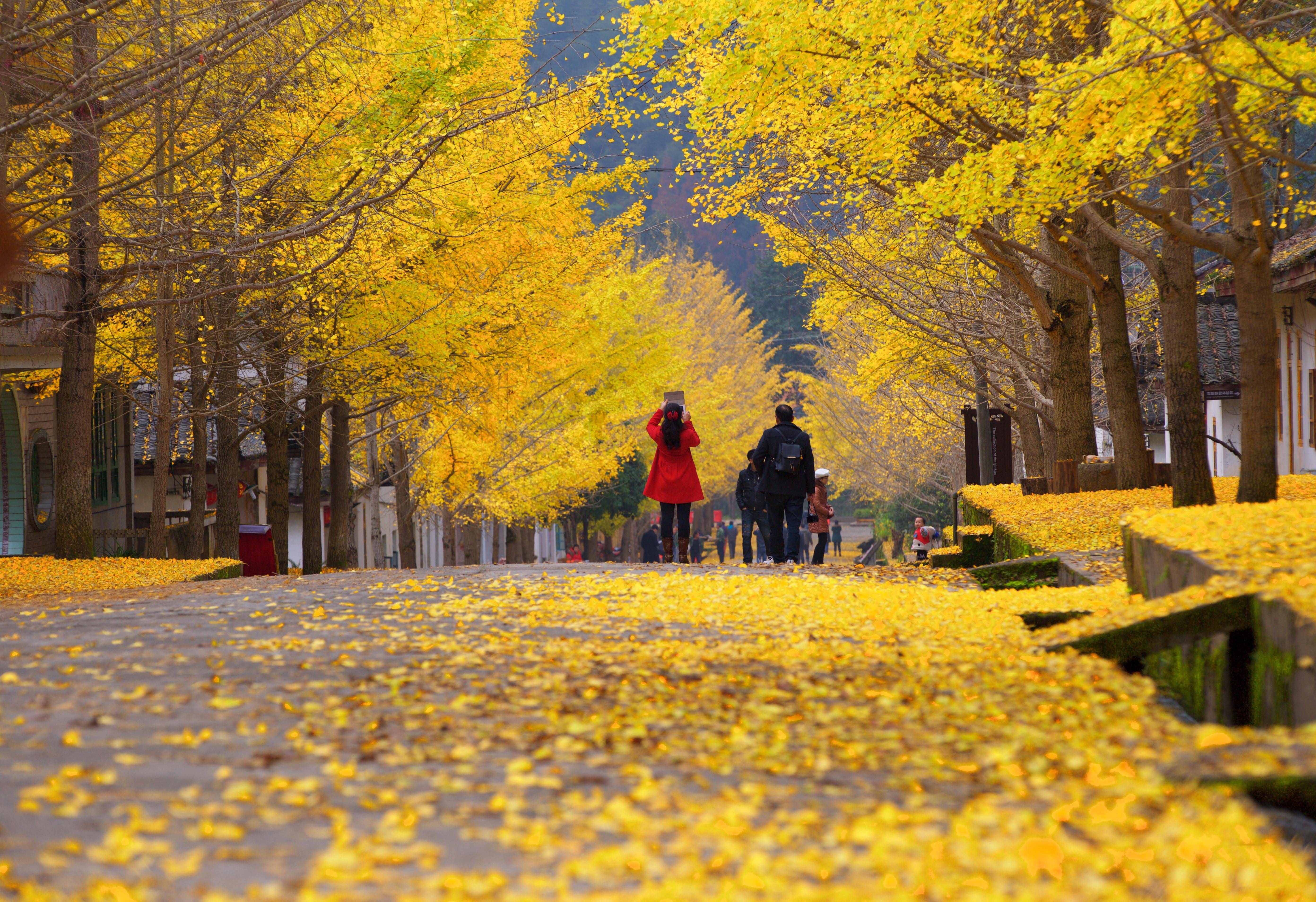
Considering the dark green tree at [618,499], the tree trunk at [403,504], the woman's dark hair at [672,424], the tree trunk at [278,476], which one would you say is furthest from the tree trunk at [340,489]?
the dark green tree at [618,499]

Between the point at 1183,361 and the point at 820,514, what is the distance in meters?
5.34

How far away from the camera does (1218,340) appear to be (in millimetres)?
23141

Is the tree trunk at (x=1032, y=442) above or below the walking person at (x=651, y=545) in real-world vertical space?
above

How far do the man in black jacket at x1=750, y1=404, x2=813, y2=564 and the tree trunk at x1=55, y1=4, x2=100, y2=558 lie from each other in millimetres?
6518

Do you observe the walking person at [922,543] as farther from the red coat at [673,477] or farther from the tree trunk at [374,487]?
the tree trunk at [374,487]

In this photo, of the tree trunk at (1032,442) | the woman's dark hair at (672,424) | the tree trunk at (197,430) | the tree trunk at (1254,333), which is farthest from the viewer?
the tree trunk at (1032,442)

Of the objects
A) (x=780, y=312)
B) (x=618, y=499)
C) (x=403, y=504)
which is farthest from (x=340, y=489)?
(x=780, y=312)

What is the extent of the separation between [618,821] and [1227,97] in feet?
24.0

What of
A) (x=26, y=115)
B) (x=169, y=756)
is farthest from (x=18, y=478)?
(x=169, y=756)

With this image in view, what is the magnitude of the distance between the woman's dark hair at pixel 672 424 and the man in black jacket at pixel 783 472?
74 cm

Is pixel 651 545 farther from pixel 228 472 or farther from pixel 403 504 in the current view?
pixel 228 472

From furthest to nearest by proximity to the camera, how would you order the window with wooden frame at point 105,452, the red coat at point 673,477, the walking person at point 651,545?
the walking person at point 651,545 < the window with wooden frame at point 105,452 < the red coat at point 673,477

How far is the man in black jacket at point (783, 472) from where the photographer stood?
37.0 ft

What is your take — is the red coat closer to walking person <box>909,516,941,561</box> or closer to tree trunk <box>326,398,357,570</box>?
walking person <box>909,516,941,561</box>
